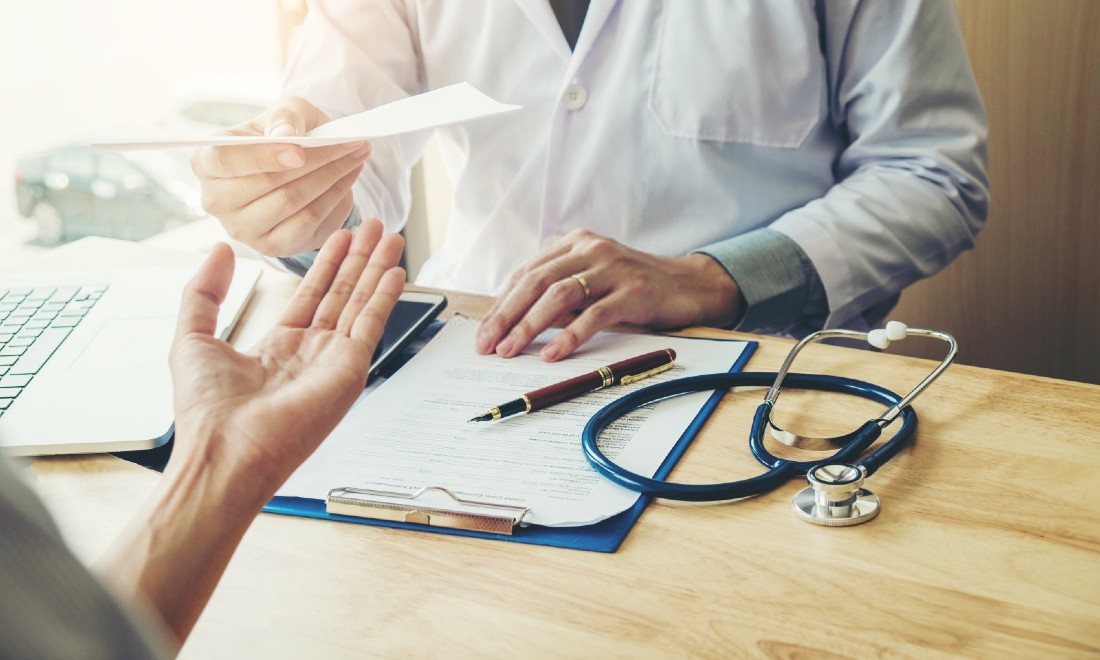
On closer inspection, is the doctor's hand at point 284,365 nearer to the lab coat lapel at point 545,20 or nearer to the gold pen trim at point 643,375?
the gold pen trim at point 643,375

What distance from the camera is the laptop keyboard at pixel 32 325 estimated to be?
3.06 ft

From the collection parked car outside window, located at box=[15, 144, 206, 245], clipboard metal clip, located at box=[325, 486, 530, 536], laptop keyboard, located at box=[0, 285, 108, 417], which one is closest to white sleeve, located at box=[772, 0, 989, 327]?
clipboard metal clip, located at box=[325, 486, 530, 536]

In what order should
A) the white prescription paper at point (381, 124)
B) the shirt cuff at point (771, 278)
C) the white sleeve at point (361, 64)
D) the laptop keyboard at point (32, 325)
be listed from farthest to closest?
the white sleeve at point (361, 64)
the shirt cuff at point (771, 278)
the laptop keyboard at point (32, 325)
the white prescription paper at point (381, 124)

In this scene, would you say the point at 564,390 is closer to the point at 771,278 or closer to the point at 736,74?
the point at 771,278

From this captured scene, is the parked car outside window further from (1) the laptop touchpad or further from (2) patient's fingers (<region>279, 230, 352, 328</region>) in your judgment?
(2) patient's fingers (<region>279, 230, 352, 328</region>)

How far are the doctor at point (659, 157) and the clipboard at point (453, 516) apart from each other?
11.6 inches

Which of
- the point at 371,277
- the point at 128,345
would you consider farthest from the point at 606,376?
the point at 128,345

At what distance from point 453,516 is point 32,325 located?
2.09 feet

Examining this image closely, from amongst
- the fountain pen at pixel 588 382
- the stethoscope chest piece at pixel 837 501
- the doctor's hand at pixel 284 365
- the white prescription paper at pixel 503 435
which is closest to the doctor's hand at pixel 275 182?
the doctor's hand at pixel 284 365

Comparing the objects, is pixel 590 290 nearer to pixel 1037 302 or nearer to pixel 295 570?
pixel 295 570

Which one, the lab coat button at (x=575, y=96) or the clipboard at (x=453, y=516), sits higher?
the lab coat button at (x=575, y=96)

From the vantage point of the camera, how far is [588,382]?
2.77ft

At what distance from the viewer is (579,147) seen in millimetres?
1301

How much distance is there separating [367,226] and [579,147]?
1.48 ft
